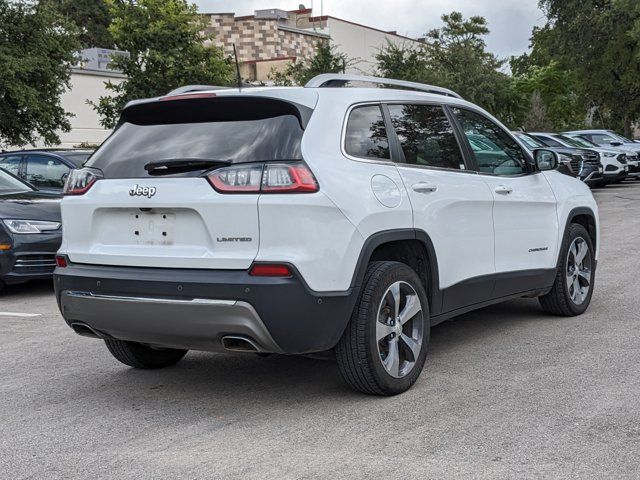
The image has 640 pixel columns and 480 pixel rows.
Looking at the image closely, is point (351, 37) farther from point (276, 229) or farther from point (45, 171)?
point (276, 229)

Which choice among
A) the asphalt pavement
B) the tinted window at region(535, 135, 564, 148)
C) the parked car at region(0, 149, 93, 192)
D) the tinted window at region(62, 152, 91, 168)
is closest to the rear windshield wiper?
the asphalt pavement

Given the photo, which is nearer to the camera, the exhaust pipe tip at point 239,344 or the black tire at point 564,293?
the exhaust pipe tip at point 239,344

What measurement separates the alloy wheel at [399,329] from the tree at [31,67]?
2022cm

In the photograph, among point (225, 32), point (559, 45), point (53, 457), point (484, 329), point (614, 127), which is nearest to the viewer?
point (53, 457)

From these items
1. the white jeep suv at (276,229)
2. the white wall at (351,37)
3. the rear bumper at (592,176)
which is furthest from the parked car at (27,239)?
the white wall at (351,37)

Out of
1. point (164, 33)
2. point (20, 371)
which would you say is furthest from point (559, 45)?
point (20, 371)

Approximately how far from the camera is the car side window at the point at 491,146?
20.4 feet

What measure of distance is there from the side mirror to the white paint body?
1277 mm

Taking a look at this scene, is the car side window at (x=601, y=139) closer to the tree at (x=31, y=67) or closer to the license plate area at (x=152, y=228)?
the tree at (x=31, y=67)

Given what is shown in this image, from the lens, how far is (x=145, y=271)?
15.7 ft

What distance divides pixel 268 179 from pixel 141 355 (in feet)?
6.27

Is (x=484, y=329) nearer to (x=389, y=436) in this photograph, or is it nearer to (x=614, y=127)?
(x=389, y=436)

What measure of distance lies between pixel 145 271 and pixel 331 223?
1043mm

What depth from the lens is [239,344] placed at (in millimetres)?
4664
